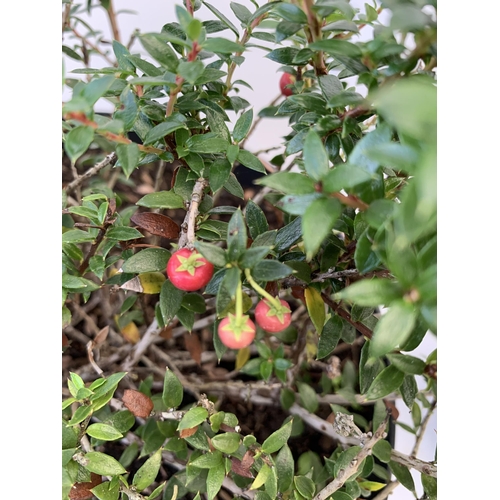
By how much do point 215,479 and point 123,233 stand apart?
0.26 meters

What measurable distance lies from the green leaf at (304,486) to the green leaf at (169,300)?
22 centimetres

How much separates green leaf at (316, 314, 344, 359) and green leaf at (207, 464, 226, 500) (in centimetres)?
15

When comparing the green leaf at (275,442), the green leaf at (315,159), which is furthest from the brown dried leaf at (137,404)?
the green leaf at (315,159)

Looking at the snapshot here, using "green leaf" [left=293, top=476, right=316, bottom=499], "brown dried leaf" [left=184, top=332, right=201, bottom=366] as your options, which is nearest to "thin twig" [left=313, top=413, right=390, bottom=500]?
→ "green leaf" [left=293, top=476, right=316, bottom=499]

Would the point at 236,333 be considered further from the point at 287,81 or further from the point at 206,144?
the point at 287,81

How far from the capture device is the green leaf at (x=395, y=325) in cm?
28

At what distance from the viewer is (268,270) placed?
0.34 m

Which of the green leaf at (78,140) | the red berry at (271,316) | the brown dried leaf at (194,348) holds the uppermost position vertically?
the green leaf at (78,140)

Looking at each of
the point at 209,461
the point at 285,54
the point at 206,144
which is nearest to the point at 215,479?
the point at 209,461

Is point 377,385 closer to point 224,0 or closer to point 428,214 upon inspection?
point 428,214

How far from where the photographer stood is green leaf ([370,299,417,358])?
28cm

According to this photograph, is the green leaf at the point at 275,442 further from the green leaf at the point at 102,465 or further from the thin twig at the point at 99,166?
the thin twig at the point at 99,166
